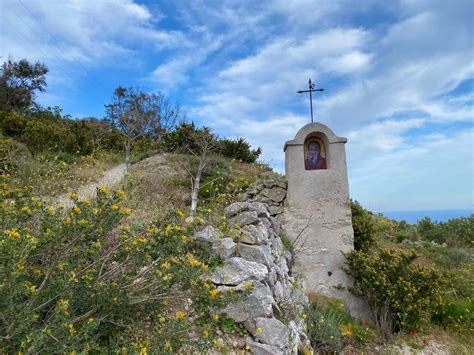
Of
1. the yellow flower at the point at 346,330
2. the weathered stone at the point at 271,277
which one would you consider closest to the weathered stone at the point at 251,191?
the weathered stone at the point at 271,277

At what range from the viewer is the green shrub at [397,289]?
500 centimetres

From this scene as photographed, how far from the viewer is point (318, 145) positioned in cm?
663

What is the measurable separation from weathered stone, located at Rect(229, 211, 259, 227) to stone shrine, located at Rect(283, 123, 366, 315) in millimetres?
1762

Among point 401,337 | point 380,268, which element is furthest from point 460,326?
point 380,268

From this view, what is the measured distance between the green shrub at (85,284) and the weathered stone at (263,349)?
629 millimetres

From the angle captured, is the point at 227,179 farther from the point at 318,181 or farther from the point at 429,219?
the point at 429,219

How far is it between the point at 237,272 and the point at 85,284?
1.77 metres

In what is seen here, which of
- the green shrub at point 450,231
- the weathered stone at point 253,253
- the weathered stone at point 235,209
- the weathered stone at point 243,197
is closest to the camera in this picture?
the weathered stone at point 253,253

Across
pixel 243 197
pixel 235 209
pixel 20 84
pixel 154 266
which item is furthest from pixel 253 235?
pixel 20 84

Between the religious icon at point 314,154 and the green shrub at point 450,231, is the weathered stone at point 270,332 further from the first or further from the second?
the green shrub at point 450,231

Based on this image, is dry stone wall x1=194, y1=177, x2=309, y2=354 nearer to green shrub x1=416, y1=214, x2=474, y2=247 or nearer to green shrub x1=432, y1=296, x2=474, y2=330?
green shrub x1=432, y1=296, x2=474, y2=330

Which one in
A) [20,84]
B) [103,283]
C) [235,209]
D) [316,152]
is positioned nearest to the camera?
[103,283]

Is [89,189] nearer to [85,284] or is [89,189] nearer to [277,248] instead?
[277,248]

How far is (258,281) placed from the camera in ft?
11.0
